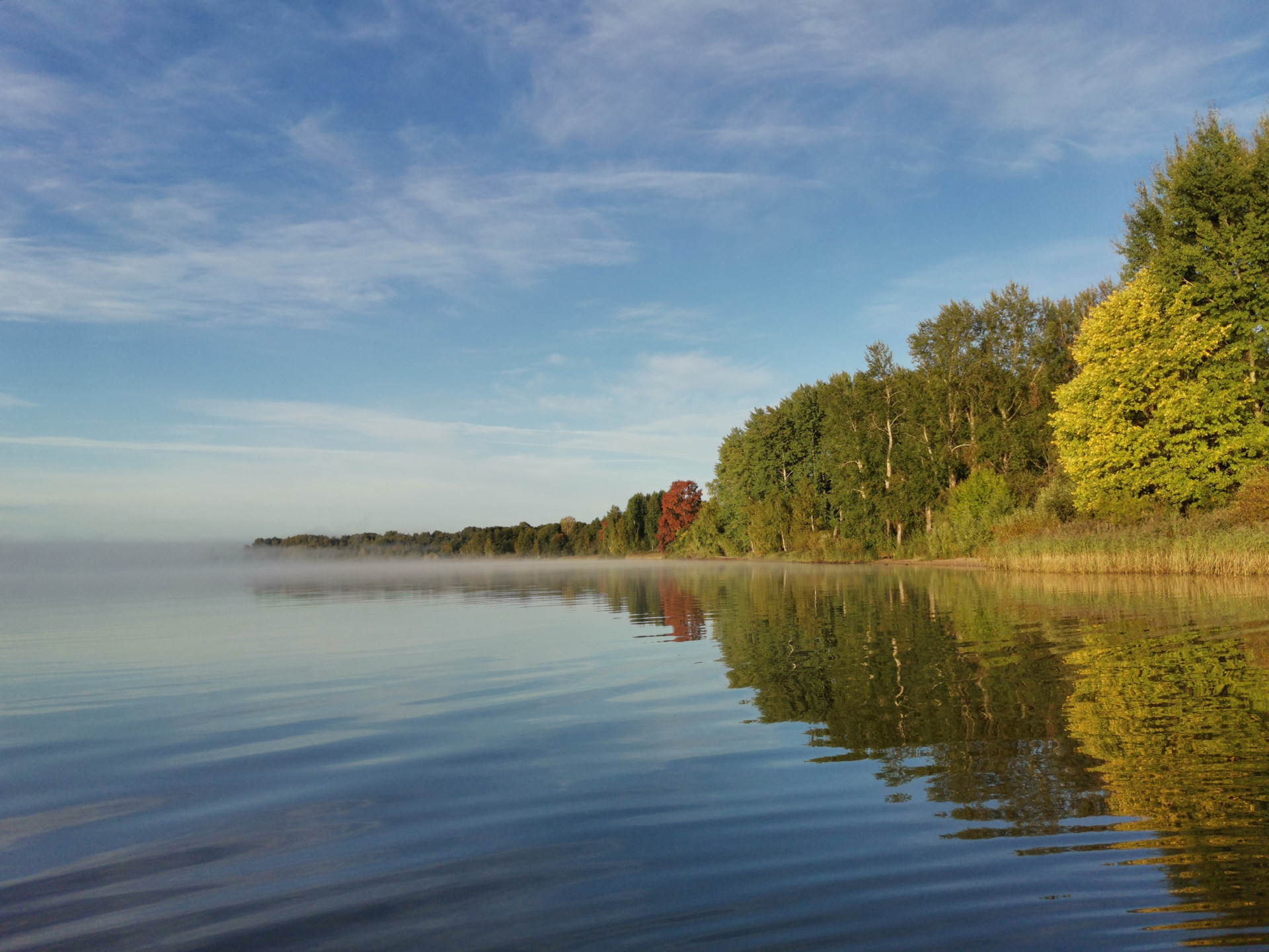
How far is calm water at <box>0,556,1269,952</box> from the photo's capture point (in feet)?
16.8

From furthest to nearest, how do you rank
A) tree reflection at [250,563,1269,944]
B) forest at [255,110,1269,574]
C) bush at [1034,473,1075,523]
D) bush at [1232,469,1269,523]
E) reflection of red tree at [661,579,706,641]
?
1. bush at [1034,473,1075,523]
2. forest at [255,110,1269,574]
3. bush at [1232,469,1269,523]
4. reflection of red tree at [661,579,706,641]
5. tree reflection at [250,563,1269,944]

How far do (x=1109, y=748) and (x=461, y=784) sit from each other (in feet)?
22.8

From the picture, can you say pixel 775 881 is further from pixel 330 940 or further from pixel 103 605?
pixel 103 605

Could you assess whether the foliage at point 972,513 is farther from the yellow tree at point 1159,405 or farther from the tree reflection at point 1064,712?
the tree reflection at point 1064,712

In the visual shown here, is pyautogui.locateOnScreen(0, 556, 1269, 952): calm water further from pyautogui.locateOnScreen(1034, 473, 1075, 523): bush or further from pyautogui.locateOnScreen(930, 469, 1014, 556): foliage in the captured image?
pyautogui.locateOnScreen(930, 469, 1014, 556): foliage

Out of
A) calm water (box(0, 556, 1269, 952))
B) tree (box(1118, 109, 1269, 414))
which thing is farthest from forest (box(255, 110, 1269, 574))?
calm water (box(0, 556, 1269, 952))

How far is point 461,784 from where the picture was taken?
8.44m

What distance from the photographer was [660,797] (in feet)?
25.3

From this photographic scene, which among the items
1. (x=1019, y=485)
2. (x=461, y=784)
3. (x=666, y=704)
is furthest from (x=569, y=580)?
(x=461, y=784)

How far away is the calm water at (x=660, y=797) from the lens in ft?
16.8

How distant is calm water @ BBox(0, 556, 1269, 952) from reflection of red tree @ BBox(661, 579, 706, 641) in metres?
3.74

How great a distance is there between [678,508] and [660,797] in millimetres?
130889

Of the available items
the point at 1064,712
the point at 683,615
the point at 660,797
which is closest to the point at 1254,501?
the point at 683,615

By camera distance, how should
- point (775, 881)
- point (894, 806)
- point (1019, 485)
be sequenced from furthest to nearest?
point (1019, 485), point (894, 806), point (775, 881)
